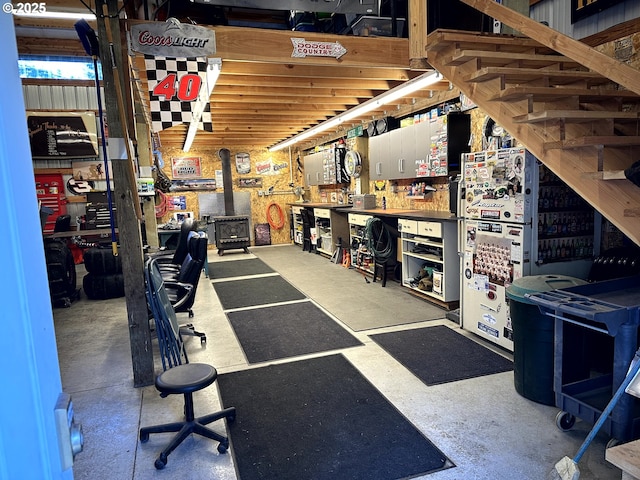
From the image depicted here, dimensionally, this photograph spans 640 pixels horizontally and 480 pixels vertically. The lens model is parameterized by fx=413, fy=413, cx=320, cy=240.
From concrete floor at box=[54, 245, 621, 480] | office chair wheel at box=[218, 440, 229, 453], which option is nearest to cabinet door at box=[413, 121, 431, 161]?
concrete floor at box=[54, 245, 621, 480]

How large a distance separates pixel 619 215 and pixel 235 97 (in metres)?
5.01

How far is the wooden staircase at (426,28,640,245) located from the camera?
8.11ft

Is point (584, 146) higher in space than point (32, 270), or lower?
higher

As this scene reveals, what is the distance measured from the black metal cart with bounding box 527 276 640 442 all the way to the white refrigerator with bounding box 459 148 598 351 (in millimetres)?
756

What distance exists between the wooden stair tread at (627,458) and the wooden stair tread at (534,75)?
248 centimetres

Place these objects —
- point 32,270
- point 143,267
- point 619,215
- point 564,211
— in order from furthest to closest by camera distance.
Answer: point 564,211 → point 143,267 → point 619,215 → point 32,270

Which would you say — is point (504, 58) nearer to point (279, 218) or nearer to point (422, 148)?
point (422, 148)

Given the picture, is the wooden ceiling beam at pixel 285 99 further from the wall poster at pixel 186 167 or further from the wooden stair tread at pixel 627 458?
the wooden stair tread at pixel 627 458

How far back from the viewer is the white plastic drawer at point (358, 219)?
6.98 meters

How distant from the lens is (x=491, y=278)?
3.82 m

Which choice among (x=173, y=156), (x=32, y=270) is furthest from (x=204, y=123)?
(x=173, y=156)

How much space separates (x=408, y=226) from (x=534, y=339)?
2.94m

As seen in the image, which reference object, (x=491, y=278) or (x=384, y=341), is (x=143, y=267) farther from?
(x=491, y=278)

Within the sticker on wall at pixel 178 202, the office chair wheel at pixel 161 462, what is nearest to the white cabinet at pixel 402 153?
the office chair wheel at pixel 161 462
